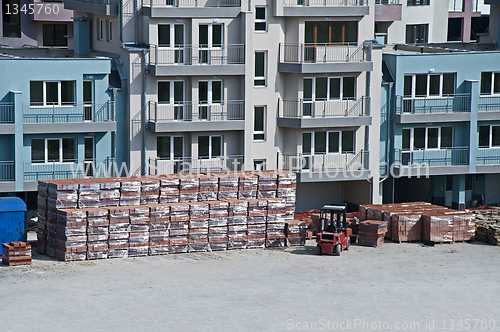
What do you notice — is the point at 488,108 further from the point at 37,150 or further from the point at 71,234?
the point at 71,234

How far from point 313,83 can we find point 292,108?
5.38 ft

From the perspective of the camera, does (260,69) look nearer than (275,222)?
No

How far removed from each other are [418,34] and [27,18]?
1157 inches

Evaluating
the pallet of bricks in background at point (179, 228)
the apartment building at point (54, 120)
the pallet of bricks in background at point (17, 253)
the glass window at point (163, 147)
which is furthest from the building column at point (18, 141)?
the pallet of bricks in background at point (179, 228)

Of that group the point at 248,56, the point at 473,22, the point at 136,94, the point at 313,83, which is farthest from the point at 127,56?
the point at 473,22

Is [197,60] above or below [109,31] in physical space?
below

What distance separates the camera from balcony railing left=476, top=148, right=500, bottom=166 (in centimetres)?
4928

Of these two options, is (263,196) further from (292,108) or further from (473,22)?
(473,22)

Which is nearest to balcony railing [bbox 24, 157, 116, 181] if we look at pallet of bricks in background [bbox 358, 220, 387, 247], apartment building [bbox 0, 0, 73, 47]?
pallet of bricks in background [bbox 358, 220, 387, 247]

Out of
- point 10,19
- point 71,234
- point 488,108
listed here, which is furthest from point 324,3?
point 10,19

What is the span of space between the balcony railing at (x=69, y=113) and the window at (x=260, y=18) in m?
8.12

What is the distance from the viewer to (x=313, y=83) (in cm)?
4672

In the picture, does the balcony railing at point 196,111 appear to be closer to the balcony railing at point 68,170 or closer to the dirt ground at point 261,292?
the balcony railing at point 68,170

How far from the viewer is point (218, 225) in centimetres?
4031
